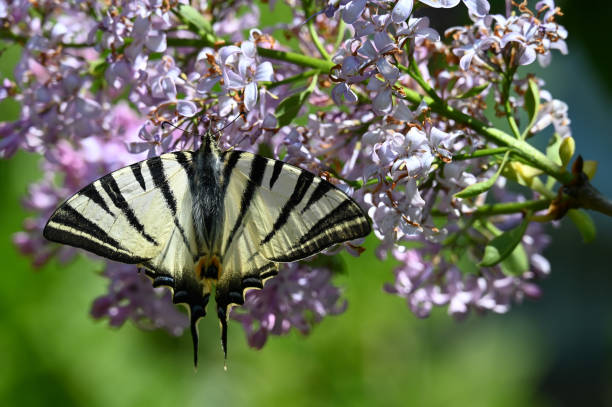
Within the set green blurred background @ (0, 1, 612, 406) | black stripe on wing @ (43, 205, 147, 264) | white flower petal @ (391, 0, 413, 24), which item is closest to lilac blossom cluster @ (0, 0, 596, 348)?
white flower petal @ (391, 0, 413, 24)

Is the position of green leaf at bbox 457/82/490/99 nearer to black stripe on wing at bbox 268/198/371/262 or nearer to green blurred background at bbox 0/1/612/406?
black stripe on wing at bbox 268/198/371/262

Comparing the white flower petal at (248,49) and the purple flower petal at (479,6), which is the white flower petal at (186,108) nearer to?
the white flower petal at (248,49)

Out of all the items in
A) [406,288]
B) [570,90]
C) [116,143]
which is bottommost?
[406,288]

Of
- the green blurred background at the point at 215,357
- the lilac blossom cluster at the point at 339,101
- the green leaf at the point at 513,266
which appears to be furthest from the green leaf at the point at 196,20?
the green blurred background at the point at 215,357

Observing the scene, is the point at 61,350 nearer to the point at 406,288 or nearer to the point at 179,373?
the point at 179,373

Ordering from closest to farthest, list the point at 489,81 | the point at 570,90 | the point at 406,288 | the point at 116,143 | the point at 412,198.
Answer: the point at 412,198, the point at 489,81, the point at 406,288, the point at 116,143, the point at 570,90

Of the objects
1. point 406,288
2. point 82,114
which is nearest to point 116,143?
point 82,114
